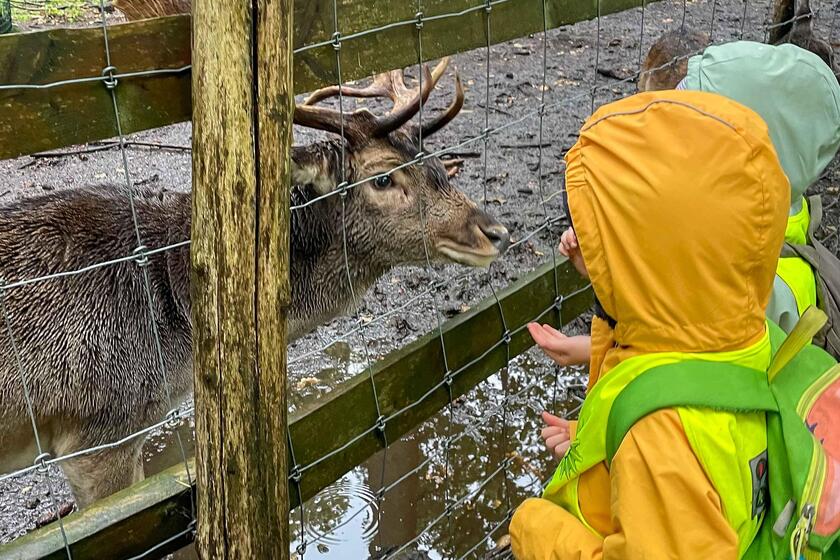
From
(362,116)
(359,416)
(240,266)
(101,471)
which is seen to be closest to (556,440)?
(359,416)

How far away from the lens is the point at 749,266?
5.54ft

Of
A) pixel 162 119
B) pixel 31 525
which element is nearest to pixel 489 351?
pixel 162 119

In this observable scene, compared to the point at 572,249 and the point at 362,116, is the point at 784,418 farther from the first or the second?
the point at 362,116

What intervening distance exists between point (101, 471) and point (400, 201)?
1616 mm

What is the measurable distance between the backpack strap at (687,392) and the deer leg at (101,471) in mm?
2234

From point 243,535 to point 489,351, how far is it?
123 centimetres

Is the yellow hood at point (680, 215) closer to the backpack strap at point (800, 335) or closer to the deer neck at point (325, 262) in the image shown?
the backpack strap at point (800, 335)

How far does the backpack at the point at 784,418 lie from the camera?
65.8 inches

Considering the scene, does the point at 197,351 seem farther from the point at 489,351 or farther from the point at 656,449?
the point at 489,351

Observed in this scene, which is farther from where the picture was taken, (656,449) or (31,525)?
(31,525)

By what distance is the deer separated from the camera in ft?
9.93

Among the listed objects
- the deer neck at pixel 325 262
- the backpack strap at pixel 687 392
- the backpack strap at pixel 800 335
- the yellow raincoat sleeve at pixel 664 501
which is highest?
the backpack strap at pixel 800 335

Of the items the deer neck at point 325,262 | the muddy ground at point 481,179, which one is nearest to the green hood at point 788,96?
the muddy ground at point 481,179

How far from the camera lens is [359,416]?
254 centimetres
